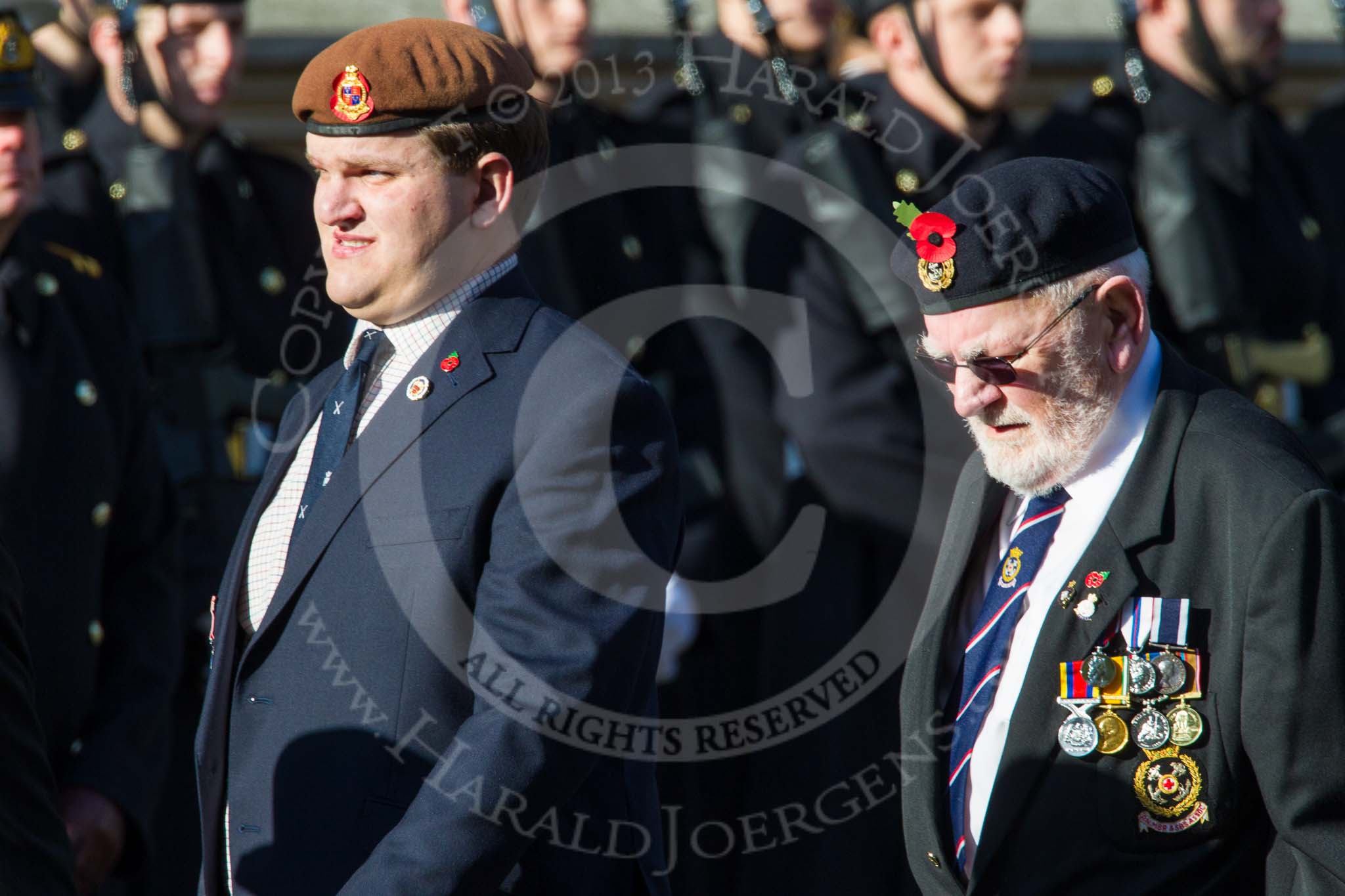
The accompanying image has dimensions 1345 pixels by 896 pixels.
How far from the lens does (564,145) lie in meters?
4.83

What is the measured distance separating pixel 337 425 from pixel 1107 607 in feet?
3.61

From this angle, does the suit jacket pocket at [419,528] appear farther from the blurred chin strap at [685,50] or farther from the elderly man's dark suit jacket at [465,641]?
the blurred chin strap at [685,50]

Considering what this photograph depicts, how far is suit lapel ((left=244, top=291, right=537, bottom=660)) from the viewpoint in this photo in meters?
2.54

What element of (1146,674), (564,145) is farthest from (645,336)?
(1146,674)

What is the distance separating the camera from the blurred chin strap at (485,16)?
455 centimetres

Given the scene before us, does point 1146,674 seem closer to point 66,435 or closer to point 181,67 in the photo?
point 66,435

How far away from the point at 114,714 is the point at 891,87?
2.57 meters

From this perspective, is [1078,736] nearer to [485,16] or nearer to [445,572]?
[445,572]

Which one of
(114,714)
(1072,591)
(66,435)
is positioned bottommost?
(114,714)

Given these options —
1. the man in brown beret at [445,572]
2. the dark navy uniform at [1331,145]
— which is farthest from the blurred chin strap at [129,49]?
the dark navy uniform at [1331,145]

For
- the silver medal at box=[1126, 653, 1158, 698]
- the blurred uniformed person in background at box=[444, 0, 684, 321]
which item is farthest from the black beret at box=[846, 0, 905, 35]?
the silver medal at box=[1126, 653, 1158, 698]

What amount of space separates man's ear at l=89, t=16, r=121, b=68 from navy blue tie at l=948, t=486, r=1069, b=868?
9.77ft

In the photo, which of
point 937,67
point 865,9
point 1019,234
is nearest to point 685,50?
point 865,9

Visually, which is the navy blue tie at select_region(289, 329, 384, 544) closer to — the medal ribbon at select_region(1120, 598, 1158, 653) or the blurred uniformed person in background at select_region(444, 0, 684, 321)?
the medal ribbon at select_region(1120, 598, 1158, 653)
